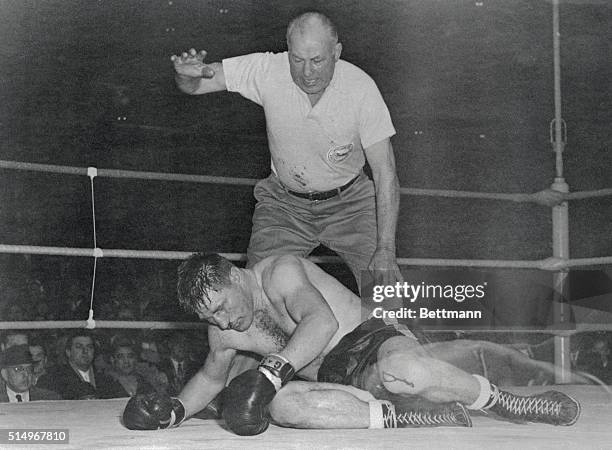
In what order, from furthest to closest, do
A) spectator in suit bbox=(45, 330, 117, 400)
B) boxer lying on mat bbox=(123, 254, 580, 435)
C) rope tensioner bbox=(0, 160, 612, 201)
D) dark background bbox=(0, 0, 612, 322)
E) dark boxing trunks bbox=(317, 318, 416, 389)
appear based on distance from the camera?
1. dark background bbox=(0, 0, 612, 322)
2. spectator in suit bbox=(45, 330, 117, 400)
3. rope tensioner bbox=(0, 160, 612, 201)
4. dark boxing trunks bbox=(317, 318, 416, 389)
5. boxer lying on mat bbox=(123, 254, 580, 435)

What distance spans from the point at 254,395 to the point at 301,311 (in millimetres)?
226

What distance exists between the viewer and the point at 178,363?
4.07 metres

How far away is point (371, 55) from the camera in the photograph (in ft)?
14.6

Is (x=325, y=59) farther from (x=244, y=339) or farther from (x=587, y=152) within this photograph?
(x=587, y=152)

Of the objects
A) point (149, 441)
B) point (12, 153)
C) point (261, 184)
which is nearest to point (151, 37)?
point (12, 153)

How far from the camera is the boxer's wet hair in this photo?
145 centimetres

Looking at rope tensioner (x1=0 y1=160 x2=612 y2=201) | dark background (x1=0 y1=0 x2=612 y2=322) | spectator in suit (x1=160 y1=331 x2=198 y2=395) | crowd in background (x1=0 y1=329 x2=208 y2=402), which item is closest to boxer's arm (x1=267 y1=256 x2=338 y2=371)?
rope tensioner (x1=0 y1=160 x2=612 y2=201)

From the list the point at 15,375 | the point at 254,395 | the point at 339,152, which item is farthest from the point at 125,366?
the point at 254,395

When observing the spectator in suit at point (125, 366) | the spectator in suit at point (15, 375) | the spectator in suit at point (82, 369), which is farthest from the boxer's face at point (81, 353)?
the spectator in suit at point (15, 375)

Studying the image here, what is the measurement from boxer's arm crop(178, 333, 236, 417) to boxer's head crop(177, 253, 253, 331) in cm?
17

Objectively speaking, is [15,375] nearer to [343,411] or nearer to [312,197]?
[312,197]

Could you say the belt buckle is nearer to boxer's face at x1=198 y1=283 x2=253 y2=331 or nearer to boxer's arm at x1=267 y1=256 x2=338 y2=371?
boxer's arm at x1=267 y1=256 x2=338 y2=371

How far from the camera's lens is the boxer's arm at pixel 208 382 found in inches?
63.9

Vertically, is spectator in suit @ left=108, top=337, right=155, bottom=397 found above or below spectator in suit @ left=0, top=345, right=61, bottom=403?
below
